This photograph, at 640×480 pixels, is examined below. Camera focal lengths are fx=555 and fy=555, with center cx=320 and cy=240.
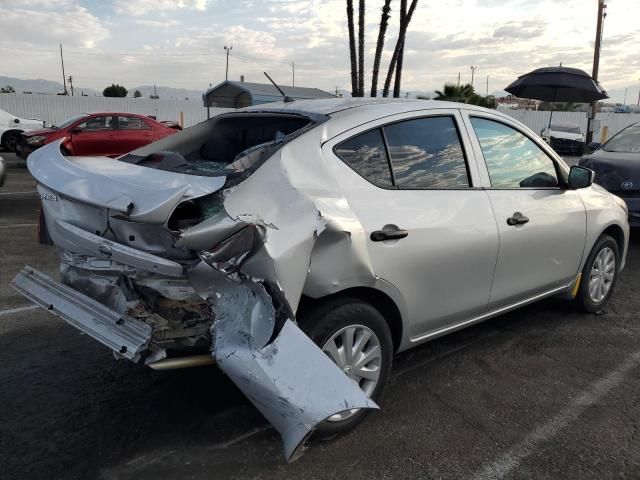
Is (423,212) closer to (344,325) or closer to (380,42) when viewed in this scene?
(344,325)

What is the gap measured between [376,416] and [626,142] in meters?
7.08

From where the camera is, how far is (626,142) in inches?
324

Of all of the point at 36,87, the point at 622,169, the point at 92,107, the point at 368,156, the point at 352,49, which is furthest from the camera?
the point at 36,87

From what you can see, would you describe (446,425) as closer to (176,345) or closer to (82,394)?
(176,345)

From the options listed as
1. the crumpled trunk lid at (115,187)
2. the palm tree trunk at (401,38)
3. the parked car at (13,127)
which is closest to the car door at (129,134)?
the parked car at (13,127)

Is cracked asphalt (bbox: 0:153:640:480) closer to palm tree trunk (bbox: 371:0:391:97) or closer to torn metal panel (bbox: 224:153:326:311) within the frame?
torn metal panel (bbox: 224:153:326:311)

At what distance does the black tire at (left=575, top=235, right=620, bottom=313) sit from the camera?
4539mm

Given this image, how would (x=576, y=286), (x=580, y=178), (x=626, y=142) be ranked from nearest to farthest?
(x=580, y=178)
(x=576, y=286)
(x=626, y=142)

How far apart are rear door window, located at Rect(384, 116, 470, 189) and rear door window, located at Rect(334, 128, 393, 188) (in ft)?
0.21

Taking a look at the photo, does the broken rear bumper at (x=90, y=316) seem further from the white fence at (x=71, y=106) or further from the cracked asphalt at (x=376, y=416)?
the white fence at (x=71, y=106)

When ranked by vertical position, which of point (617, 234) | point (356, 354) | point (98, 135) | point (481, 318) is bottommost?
point (481, 318)

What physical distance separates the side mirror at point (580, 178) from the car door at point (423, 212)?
1058 millimetres

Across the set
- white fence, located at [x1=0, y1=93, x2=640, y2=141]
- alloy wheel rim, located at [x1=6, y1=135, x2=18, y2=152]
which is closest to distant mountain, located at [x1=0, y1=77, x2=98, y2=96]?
white fence, located at [x1=0, y1=93, x2=640, y2=141]

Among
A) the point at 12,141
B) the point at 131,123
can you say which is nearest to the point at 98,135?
the point at 131,123
